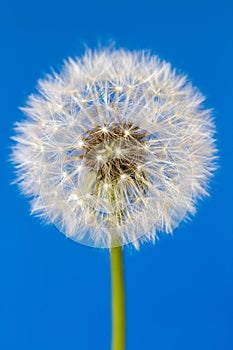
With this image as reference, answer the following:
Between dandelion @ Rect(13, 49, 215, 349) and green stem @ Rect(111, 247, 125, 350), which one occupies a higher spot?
dandelion @ Rect(13, 49, 215, 349)

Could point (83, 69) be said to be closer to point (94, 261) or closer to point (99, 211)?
point (99, 211)

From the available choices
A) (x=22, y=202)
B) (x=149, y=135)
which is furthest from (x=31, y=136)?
(x=22, y=202)

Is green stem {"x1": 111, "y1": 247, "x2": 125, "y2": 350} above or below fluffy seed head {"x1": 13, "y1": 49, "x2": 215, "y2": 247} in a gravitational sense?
below

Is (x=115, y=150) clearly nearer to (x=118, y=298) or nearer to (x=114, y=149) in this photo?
(x=114, y=149)

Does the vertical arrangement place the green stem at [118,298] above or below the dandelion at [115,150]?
below

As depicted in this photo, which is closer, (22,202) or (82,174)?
Answer: (82,174)

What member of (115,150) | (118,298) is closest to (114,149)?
(115,150)
